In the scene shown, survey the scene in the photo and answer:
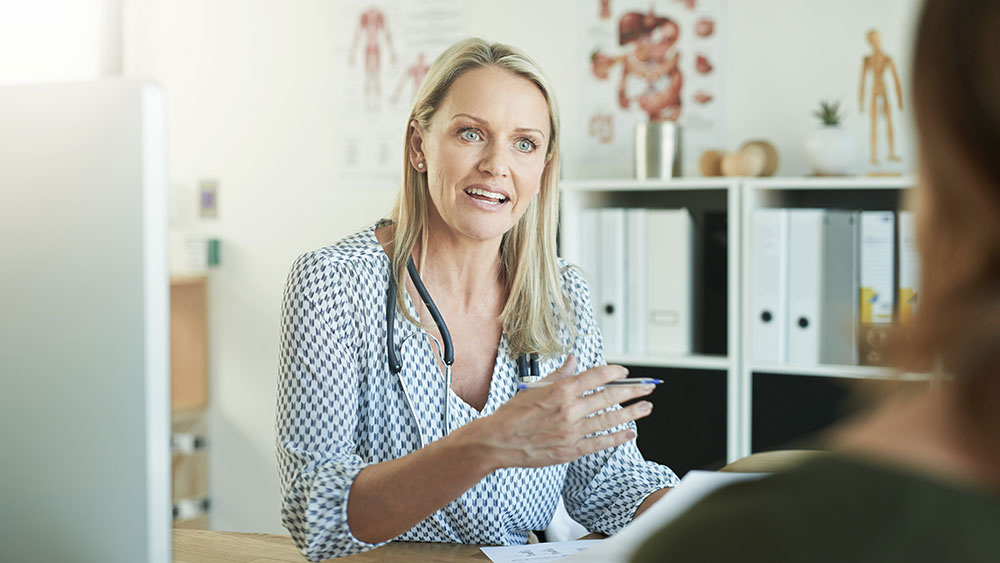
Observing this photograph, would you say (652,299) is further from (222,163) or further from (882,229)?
(222,163)

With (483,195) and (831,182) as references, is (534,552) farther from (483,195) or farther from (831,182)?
(831,182)

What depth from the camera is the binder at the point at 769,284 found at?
2500 mm

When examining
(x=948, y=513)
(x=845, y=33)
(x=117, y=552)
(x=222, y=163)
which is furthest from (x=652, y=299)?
(x=948, y=513)

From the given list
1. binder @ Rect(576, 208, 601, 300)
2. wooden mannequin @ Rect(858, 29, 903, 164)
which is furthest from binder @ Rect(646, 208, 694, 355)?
wooden mannequin @ Rect(858, 29, 903, 164)

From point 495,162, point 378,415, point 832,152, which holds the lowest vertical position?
point 378,415

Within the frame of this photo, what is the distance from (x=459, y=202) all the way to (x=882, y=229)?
1.29m

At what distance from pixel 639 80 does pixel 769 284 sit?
0.83m

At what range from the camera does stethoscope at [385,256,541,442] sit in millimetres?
1441

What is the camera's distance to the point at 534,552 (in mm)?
1169

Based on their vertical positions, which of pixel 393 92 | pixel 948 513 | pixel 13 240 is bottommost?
pixel 948 513

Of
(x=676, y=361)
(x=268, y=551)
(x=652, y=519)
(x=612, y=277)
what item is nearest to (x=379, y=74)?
(x=612, y=277)

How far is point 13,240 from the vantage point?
0.71 m

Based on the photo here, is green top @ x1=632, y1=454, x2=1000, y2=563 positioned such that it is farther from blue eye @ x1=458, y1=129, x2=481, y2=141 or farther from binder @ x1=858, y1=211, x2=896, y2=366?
binder @ x1=858, y1=211, x2=896, y2=366

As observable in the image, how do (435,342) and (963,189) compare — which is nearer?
(963,189)
